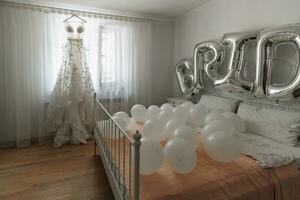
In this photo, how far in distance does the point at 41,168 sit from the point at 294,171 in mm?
2587

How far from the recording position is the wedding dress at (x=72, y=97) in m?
3.03

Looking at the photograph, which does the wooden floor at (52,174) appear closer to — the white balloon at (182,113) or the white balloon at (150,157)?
the white balloon at (150,157)

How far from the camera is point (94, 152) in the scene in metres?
2.85

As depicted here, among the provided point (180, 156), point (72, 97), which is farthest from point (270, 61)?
point (72, 97)

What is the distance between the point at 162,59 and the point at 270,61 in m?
2.26

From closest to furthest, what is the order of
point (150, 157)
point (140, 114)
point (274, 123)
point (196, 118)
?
point (150, 157), point (274, 123), point (196, 118), point (140, 114)

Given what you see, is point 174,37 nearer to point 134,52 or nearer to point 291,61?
point 134,52

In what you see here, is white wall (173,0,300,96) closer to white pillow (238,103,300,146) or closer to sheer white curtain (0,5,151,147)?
white pillow (238,103,300,146)

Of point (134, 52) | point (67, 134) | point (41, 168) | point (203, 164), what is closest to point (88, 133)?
point (67, 134)

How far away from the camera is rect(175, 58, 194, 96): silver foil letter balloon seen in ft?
10.9

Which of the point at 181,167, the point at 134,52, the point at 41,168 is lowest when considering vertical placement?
the point at 41,168

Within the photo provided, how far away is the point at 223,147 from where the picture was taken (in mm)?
1399

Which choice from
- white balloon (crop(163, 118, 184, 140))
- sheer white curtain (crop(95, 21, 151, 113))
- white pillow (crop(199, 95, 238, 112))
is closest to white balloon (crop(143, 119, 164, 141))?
white balloon (crop(163, 118, 184, 140))

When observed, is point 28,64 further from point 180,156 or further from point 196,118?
point 180,156
